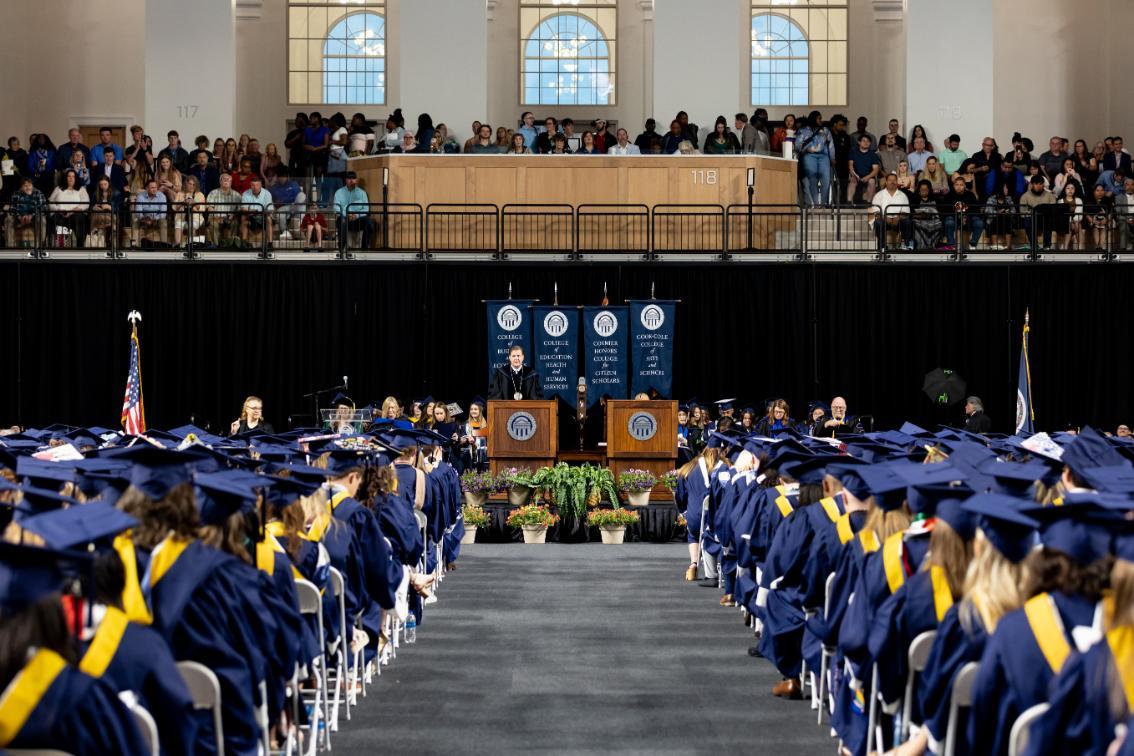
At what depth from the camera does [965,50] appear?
28.0 m

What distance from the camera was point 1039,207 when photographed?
22797mm

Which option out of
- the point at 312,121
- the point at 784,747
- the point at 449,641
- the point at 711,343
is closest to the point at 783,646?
the point at 784,747

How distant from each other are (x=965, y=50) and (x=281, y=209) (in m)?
12.4

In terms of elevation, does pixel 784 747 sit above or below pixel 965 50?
below

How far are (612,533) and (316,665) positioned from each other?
11251 mm

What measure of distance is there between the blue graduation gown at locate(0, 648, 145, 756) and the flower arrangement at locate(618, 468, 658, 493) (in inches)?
575

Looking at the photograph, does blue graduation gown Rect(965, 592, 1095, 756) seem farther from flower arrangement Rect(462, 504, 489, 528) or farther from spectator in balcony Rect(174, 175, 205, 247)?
spectator in balcony Rect(174, 175, 205, 247)

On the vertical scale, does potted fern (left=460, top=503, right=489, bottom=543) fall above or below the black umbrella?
below

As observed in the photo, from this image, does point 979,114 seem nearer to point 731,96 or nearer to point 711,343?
point 731,96

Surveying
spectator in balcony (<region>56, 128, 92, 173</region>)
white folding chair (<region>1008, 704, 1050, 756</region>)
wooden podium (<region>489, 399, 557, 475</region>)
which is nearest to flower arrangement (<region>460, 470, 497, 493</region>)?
wooden podium (<region>489, 399, 557, 475</region>)

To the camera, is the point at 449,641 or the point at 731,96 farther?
the point at 731,96

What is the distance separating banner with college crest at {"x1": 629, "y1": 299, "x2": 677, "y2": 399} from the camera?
21594mm

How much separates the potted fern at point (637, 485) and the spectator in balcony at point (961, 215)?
6786mm

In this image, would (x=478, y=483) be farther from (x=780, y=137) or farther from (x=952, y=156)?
(x=952, y=156)
